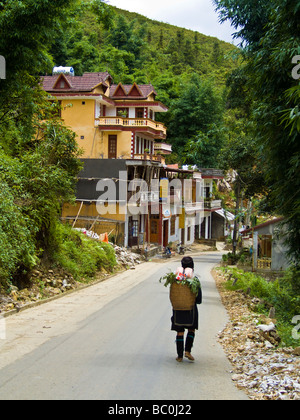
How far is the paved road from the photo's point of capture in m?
6.25

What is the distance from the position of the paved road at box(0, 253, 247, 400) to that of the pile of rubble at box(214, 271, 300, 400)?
24 centimetres

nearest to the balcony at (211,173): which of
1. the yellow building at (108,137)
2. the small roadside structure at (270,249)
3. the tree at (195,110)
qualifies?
the tree at (195,110)

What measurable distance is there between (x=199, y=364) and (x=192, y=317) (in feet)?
2.60

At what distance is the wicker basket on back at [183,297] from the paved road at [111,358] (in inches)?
37.1

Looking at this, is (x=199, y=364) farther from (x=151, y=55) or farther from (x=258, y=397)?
(x=151, y=55)

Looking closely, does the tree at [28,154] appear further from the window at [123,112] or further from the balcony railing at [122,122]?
the window at [123,112]

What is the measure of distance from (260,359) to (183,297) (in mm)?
1715

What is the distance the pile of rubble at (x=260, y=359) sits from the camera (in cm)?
642

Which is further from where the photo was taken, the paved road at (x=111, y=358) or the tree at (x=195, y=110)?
the tree at (x=195, y=110)

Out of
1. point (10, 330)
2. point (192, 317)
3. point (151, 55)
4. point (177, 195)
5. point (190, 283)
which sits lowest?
point (10, 330)

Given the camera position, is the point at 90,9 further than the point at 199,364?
Yes

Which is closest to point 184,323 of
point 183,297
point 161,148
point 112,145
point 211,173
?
point 183,297

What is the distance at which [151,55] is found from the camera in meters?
97.2

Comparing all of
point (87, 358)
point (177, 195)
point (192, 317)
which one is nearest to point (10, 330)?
point (87, 358)
